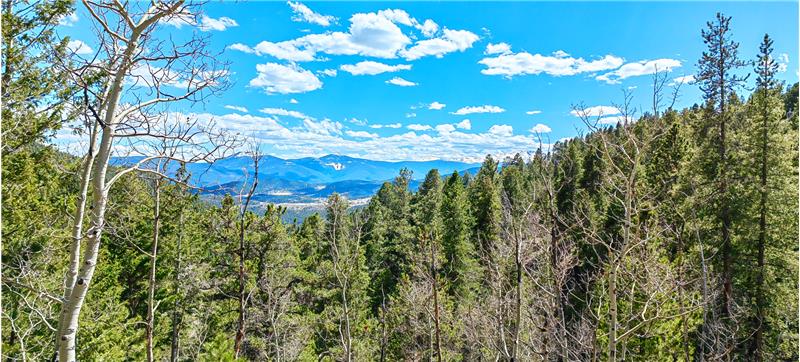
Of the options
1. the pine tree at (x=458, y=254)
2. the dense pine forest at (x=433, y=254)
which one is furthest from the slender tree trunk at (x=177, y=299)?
the pine tree at (x=458, y=254)

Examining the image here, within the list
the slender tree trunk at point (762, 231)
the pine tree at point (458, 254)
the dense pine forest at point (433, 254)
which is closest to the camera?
the dense pine forest at point (433, 254)

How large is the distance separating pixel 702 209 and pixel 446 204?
15412mm

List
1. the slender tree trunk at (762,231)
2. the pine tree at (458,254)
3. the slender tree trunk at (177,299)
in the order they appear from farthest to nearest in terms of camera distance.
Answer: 1. the pine tree at (458,254)
2. the slender tree trunk at (177,299)
3. the slender tree trunk at (762,231)

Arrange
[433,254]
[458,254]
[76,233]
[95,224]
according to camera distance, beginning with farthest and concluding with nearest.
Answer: [458,254]
[433,254]
[95,224]
[76,233]

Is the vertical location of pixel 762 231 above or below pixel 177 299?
above

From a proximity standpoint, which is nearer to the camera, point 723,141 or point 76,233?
point 76,233

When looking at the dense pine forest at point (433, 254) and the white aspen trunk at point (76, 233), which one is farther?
the dense pine forest at point (433, 254)

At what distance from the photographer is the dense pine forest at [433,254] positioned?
7.42 meters

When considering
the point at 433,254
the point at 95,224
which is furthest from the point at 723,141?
the point at 95,224

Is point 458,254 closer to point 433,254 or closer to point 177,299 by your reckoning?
point 433,254

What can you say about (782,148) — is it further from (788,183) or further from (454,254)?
(454,254)

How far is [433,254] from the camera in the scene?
1520cm

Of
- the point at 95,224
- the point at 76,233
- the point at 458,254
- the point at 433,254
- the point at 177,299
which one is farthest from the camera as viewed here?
the point at 458,254

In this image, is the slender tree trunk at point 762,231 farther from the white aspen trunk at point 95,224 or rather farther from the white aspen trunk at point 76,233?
the white aspen trunk at point 76,233
